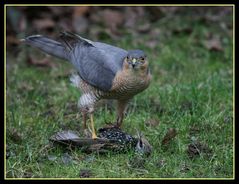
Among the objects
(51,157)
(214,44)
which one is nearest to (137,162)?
(51,157)

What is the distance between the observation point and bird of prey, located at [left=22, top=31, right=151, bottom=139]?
504 centimetres

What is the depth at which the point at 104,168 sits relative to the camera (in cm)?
478

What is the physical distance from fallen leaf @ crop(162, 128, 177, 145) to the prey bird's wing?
627 millimetres

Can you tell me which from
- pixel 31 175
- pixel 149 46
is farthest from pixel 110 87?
pixel 149 46

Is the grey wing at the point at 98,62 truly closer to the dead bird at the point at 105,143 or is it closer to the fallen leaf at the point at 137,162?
the dead bird at the point at 105,143

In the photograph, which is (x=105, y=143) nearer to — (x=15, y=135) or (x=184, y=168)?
(x=184, y=168)

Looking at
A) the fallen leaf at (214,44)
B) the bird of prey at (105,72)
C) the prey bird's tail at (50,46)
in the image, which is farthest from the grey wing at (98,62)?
the fallen leaf at (214,44)

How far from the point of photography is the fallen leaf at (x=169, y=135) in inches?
202

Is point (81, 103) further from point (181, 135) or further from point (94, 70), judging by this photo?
point (181, 135)

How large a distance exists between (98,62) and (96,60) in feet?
0.12

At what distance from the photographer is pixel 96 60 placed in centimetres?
536

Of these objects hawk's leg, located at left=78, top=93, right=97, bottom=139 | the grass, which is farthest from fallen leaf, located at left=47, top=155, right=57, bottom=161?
hawk's leg, located at left=78, top=93, right=97, bottom=139

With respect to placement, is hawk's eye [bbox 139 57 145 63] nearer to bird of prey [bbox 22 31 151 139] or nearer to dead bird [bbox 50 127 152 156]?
bird of prey [bbox 22 31 151 139]

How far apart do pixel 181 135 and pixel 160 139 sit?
0.84 ft
